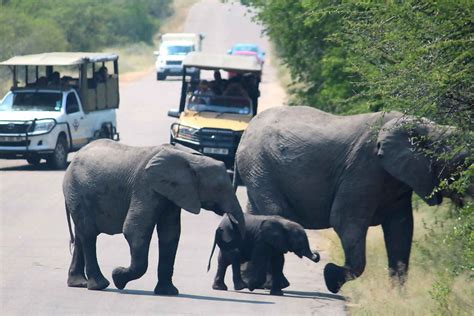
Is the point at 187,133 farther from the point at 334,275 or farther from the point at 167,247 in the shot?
the point at 167,247

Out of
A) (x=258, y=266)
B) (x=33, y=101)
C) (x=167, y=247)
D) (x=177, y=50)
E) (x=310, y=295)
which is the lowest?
(x=177, y=50)

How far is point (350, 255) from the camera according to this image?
14438mm

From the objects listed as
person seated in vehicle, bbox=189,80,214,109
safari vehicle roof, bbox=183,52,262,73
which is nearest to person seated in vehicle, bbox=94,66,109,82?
safari vehicle roof, bbox=183,52,262,73

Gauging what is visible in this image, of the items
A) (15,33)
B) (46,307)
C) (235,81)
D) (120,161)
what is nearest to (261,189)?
(120,161)

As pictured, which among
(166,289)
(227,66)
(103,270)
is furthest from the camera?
(227,66)

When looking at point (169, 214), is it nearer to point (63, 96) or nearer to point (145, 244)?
point (145, 244)

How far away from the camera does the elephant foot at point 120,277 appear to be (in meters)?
13.9

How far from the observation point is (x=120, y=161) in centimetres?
1415

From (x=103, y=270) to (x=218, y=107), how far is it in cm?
1199

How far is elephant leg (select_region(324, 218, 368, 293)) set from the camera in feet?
47.0

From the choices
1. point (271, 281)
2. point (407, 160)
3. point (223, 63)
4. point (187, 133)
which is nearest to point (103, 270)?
point (271, 281)

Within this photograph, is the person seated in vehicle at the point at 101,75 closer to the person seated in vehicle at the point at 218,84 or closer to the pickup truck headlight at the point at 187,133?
the person seated in vehicle at the point at 218,84

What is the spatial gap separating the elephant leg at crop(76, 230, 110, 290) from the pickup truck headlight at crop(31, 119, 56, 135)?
1299cm

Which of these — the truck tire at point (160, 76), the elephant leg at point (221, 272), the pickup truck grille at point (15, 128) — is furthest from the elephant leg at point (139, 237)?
the truck tire at point (160, 76)
